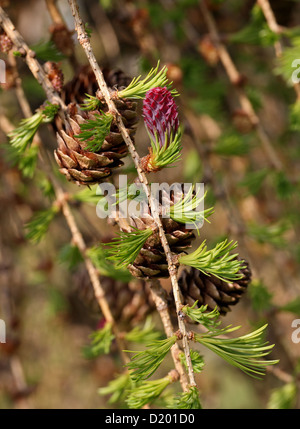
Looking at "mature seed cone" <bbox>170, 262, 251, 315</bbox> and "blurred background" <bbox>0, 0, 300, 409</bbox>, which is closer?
"mature seed cone" <bbox>170, 262, 251, 315</bbox>

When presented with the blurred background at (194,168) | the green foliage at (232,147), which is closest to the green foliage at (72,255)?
the blurred background at (194,168)

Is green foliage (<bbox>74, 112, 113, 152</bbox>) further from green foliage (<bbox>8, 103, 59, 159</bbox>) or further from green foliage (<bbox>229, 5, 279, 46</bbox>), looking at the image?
green foliage (<bbox>229, 5, 279, 46</bbox>)

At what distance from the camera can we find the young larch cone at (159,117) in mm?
516

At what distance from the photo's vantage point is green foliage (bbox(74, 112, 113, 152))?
0.51 m

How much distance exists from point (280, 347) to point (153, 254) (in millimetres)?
1069

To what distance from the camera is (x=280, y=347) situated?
1436mm

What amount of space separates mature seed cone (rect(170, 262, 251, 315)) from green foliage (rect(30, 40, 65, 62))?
1.43ft

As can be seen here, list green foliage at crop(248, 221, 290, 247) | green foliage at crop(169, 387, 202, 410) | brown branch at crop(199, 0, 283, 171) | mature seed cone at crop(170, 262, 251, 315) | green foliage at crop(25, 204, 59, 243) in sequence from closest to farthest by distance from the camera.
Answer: green foliage at crop(169, 387, 202, 410) < mature seed cone at crop(170, 262, 251, 315) < green foliage at crop(25, 204, 59, 243) < green foliage at crop(248, 221, 290, 247) < brown branch at crop(199, 0, 283, 171)

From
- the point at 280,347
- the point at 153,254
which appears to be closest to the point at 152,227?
the point at 153,254

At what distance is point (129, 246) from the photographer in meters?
0.52

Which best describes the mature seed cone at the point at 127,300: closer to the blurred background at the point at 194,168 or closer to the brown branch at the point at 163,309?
the blurred background at the point at 194,168

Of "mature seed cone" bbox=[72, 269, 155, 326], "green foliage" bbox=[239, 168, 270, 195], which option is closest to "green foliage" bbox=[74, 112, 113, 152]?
"mature seed cone" bbox=[72, 269, 155, 326]

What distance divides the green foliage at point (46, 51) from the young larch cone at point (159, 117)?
0.28m

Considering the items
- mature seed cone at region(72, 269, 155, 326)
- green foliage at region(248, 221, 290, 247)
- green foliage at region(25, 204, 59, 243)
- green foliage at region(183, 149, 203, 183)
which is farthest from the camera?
green foliage at region(183, 149, 203, 183)
